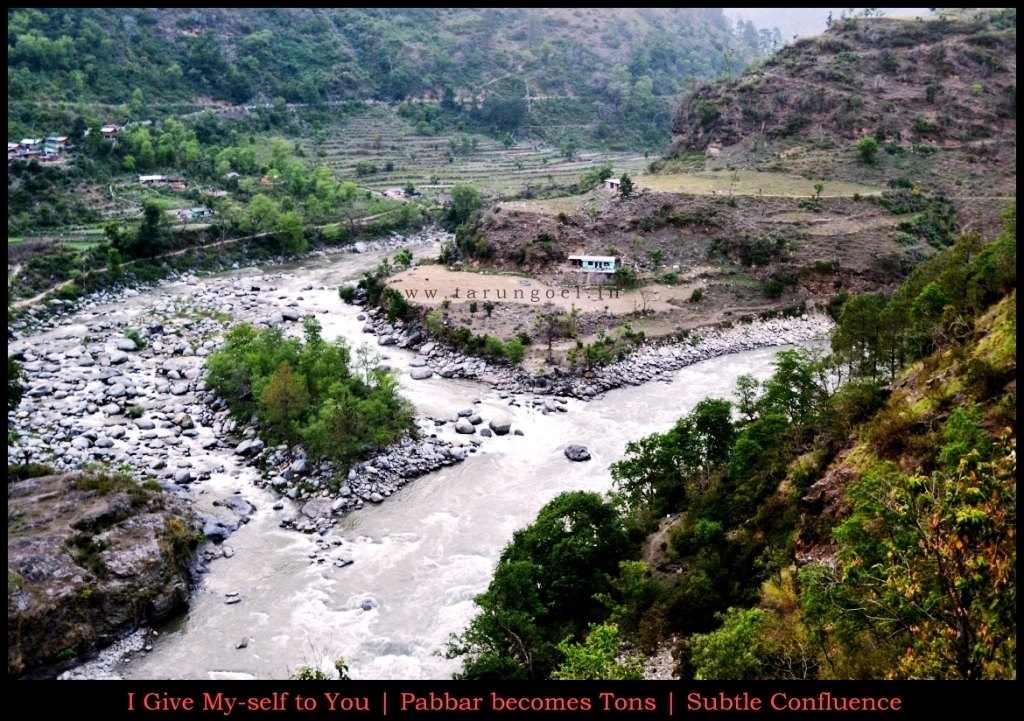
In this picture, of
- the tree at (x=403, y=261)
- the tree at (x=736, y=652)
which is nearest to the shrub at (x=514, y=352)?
the tree at (x=403, y=261)

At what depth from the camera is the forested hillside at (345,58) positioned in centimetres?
5897

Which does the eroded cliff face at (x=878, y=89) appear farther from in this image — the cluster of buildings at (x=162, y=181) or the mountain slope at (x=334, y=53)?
the cluster of buildings at (x=162, y=181)

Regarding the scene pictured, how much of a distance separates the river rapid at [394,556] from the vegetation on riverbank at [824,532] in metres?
2.03

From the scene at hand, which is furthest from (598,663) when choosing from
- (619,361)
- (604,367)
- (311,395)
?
(619,361)

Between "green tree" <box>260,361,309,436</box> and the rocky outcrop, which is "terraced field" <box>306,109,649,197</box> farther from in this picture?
"green tree" <box>260,361,309,436</box>

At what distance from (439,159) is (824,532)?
56653 mm

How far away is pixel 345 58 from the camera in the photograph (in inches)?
3039

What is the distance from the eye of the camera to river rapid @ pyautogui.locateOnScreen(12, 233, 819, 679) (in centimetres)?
1425

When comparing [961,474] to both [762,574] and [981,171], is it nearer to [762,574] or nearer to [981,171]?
[762,574]

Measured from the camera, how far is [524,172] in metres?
62.9

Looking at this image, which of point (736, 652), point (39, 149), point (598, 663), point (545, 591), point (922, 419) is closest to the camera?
point (736, 652)

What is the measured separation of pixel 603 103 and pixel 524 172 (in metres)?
25.7

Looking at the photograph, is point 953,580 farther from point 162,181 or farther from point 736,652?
point 162,181
